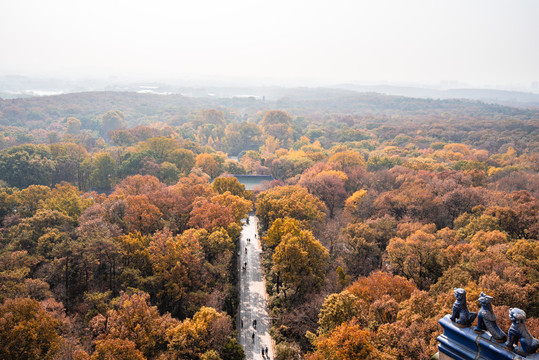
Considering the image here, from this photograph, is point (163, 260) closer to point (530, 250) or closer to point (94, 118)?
point (530, 250)

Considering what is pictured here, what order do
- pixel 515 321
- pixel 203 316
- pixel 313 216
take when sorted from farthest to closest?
pixel 313 216, pixel 203 316, pixel 515 321

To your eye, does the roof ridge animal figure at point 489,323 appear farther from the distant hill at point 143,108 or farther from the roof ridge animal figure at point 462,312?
the distant hill at point 143,108

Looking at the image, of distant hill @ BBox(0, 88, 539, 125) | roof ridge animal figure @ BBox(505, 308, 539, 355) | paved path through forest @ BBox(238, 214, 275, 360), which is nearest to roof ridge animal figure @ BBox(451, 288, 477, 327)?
roof ridge animal figure @ BBox(505, 308, 539, 355)

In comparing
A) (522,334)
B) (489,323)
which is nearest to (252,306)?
(489,323)

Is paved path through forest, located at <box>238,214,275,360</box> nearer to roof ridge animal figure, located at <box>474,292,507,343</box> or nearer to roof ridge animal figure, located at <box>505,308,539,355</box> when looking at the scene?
roof ridge animal figure, located at <box>474,292,507,343</box>

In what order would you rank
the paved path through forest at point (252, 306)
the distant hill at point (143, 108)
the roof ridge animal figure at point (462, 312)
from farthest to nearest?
the distant hill at point (143, 108)
the paved path through forest at point (252, 306)
the roof ridge animal figure at point (462, 312)

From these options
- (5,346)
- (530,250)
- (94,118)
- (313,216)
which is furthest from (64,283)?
(94,118)

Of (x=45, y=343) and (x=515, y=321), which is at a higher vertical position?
(x=515, y=321)

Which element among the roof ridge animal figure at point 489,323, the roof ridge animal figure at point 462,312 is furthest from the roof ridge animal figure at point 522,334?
the roof ridge animal figure at point 462,312
